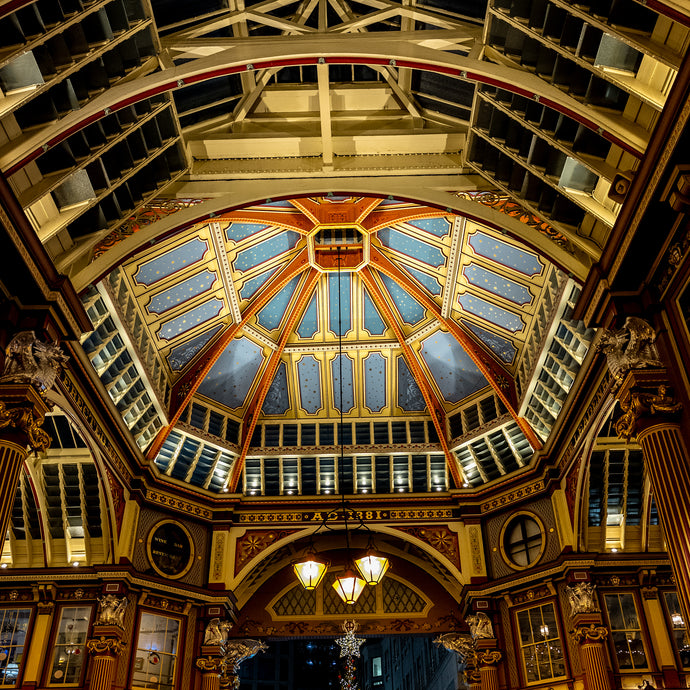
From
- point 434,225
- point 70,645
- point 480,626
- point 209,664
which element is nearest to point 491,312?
point 434,225

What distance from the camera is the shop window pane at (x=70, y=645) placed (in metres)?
15.7

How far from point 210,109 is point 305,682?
98.1 ft

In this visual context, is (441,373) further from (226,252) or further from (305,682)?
(305,682)

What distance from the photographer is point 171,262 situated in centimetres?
1669

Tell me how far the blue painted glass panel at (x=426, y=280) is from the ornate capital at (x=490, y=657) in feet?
28.8

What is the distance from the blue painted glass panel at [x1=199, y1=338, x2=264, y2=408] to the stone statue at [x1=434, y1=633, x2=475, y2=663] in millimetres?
8321

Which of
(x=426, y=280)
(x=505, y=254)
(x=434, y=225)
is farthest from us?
(x=426, y=280)

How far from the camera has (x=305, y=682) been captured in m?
35.1

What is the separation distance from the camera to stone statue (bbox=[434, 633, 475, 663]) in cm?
1842

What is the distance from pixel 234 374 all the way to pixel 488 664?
9.89 m

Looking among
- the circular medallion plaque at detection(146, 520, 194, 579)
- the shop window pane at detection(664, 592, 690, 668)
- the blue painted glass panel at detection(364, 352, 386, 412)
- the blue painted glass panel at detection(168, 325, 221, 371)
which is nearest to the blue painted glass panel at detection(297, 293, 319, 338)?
the blue painted glass panel at detection(364, 352, 386, 412)

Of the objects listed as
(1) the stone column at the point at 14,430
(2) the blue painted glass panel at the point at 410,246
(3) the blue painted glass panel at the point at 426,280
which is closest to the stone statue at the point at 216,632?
(1) the stone column at the point at 14,430

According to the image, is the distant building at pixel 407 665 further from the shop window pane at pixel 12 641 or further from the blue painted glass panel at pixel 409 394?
the shop window pane at pixel 12 641

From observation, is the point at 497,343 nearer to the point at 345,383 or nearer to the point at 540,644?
the point at 345,383
